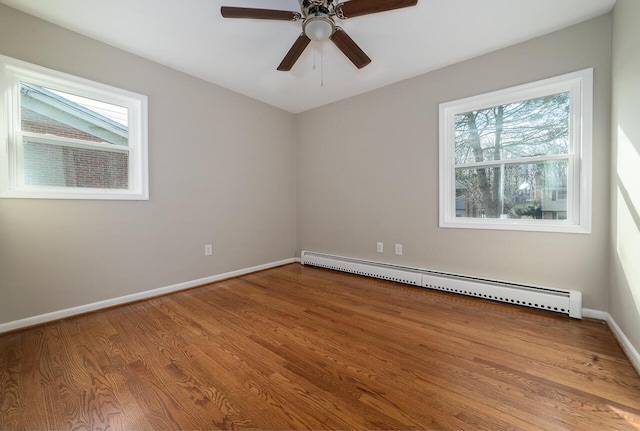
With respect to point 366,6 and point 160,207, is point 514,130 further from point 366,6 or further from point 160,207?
point 160,207

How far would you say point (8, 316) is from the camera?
196 cm

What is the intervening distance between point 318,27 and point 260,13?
41 centimetres

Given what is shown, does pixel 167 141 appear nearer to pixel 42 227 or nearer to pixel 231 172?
pixel 231 172

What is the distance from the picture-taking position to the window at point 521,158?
87.5 inches

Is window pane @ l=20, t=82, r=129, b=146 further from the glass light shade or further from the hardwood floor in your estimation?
the glass light shade

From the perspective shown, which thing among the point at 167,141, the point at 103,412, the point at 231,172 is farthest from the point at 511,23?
the point at 103,412

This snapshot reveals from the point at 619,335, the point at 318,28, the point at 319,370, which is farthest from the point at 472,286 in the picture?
the point at 318,28

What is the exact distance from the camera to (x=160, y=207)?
109 inches

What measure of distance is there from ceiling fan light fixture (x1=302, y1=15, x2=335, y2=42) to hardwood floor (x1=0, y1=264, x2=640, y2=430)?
2.23m

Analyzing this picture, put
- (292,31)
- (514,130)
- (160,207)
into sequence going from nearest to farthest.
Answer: (292,31), (514,130), (160,207)

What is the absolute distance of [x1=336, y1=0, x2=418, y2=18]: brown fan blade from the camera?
5.37 ft

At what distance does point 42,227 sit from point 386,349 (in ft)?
9.56

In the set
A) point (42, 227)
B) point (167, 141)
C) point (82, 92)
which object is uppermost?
point (82, 92)

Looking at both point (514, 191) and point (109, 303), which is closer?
point (109, 303)
